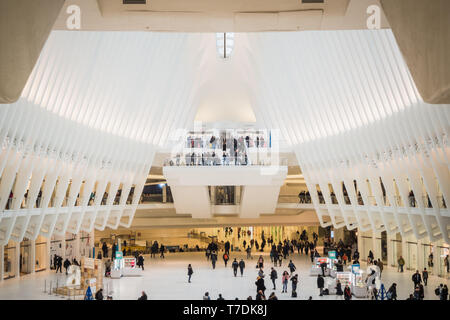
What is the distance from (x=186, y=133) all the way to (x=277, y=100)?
9.27m

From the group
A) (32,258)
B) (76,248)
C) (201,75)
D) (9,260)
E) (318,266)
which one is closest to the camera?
(9,260)

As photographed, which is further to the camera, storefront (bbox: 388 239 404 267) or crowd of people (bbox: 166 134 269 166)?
storefront (bbox: 388 239 404 267)

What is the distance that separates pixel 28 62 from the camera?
3.75 m

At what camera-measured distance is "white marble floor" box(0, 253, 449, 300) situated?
21.8 metres

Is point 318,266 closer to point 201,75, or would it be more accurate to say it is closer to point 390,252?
point 390,252

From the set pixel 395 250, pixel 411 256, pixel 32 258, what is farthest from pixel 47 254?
pixel 411 256

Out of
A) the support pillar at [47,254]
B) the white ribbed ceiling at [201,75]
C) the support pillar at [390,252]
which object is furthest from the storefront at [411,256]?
the support pillar at [47,254]

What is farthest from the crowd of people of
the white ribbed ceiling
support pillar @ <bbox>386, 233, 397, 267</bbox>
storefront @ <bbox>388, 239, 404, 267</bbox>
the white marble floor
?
storefront @ <bbox>388, 239, 404, 267</bbox>

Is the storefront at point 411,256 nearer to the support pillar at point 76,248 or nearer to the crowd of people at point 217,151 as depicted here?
the crowd of people at point 217,151

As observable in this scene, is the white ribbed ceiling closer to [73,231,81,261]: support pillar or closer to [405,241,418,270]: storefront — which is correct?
[405,241,418,270]: storefront

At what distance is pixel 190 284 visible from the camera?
24.9 metres

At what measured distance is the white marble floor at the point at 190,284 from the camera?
2181 cm
